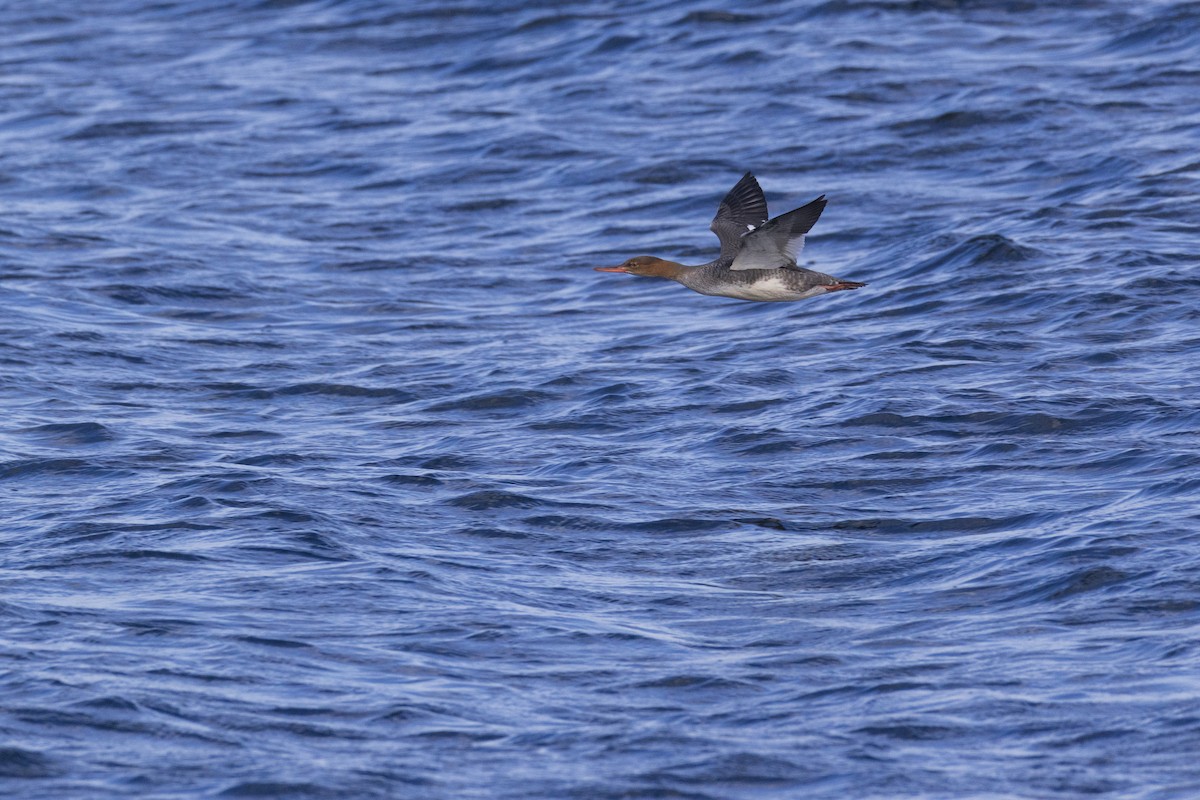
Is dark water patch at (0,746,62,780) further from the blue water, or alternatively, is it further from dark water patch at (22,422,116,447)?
dark water patch at (22,422,116,447)

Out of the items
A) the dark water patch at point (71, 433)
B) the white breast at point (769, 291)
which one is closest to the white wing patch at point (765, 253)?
the white breast at point (769, 291)

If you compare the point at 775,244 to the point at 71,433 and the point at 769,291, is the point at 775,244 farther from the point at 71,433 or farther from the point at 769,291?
the point at 71,433

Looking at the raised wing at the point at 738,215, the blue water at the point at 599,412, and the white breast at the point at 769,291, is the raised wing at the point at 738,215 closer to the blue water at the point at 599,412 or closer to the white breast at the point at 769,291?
the white breast at the point at 769,291

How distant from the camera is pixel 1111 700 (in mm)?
8289

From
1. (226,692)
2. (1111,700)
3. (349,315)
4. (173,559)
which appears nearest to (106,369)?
(349,315)

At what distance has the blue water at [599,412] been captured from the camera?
827 cm

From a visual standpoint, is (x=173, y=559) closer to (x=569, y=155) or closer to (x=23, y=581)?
(x=23, y=581)

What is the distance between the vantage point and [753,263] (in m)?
12.3


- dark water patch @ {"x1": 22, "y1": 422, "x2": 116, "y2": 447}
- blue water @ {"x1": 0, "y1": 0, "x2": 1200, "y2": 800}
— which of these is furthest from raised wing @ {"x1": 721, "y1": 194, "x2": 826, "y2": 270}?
dark water patch @ {"x1": 22, "y1": 422, "x2": 116, "y2": 447}

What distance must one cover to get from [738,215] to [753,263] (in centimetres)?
38

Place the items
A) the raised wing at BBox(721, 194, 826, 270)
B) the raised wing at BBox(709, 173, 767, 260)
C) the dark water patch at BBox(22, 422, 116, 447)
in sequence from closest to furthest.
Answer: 1. the raised wing at BBox(721, 194, 826, 270)
2. the raised wing at BBox(709, 173, 767, 260)
3. the dark water patch at BBox(22, 422, 116, 447)

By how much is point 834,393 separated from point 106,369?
5906 millimetres

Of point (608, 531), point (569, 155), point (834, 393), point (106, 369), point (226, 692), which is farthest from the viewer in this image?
point (569, 155)

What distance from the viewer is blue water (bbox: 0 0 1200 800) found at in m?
8.27
